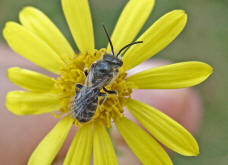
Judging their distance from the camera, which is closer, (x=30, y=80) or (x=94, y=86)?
(x=94, y=86)

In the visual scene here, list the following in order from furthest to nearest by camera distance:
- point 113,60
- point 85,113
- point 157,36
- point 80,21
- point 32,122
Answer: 1. point 32,122
2. point 80,21
3. point 157,36
4. point 113,60
5. point 85,113

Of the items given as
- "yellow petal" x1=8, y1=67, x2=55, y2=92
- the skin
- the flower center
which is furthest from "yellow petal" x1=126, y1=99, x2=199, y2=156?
the skin

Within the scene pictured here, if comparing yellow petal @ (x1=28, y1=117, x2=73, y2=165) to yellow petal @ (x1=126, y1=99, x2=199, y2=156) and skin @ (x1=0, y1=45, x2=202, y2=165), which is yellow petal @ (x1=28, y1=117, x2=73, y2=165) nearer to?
yellow petal @ (x1=126, y1=99, x2=199, y2=156)

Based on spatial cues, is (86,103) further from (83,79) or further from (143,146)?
(143,146)

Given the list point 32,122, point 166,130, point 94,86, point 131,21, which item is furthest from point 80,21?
point 32,122

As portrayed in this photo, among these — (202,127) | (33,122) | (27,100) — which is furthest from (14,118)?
(202,127)

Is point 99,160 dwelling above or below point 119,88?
below

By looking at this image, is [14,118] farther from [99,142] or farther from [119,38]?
[119,38]
